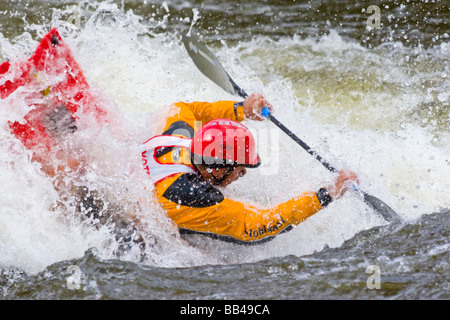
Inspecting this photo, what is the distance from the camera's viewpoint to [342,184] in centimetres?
355

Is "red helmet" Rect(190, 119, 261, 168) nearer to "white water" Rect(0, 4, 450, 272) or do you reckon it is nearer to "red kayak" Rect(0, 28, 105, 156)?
"white water" Rect(0, 4, 450, 272)

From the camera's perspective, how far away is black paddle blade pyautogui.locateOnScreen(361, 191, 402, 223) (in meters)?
3.71

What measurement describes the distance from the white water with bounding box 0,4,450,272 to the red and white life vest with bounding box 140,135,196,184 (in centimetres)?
7

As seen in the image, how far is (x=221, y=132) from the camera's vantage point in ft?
10.8

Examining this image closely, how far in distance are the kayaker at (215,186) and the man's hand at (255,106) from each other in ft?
2.66

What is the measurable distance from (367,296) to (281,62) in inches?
181

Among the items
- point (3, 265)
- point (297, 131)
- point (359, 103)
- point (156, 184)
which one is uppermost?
point (359, 103)

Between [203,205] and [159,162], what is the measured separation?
1.35 feet
